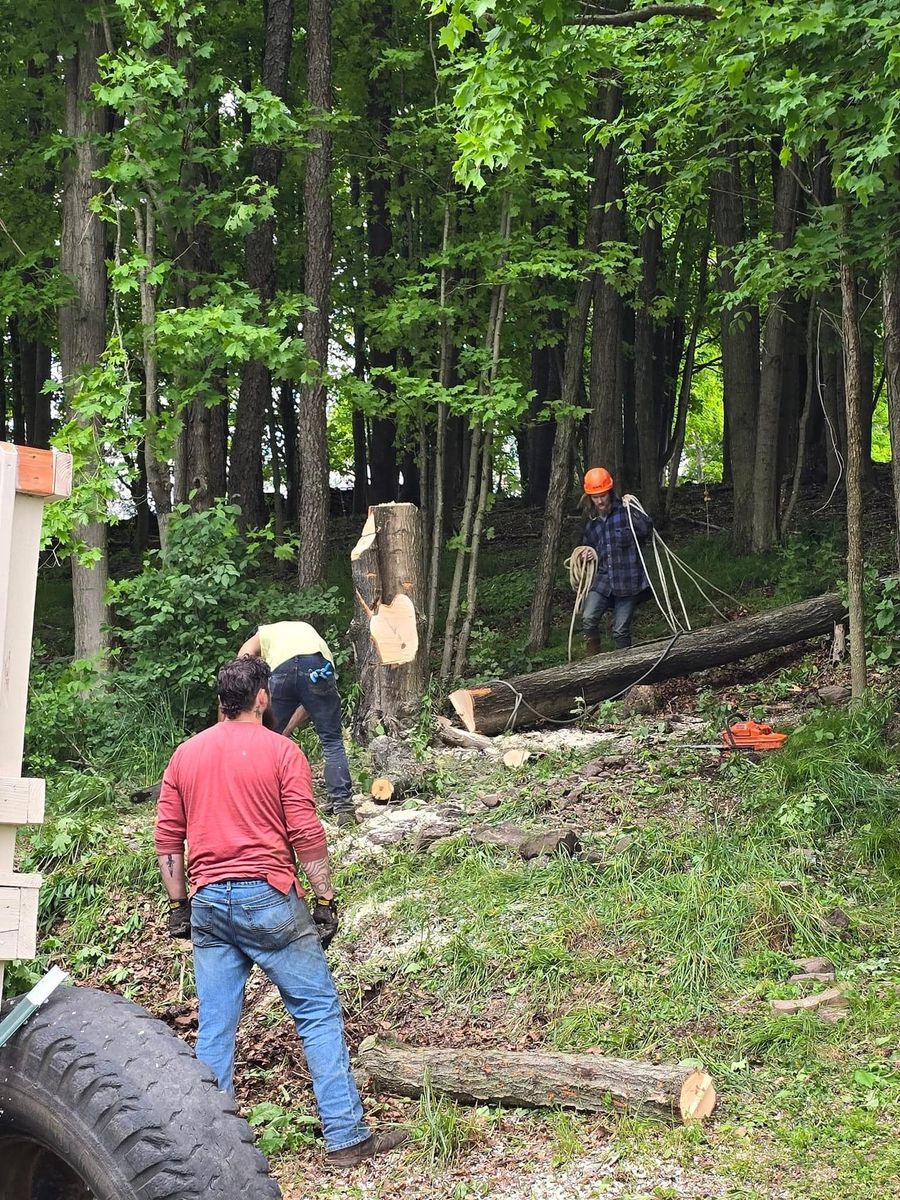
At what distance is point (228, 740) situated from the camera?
488 centimetres

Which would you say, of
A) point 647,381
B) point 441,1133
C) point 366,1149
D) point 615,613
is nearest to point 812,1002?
point 441,1133

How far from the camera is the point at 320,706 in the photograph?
8.20 metres

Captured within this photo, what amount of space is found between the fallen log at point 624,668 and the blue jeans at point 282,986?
17.1ft

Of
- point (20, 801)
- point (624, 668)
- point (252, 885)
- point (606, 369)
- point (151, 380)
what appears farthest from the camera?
point (606, 369)

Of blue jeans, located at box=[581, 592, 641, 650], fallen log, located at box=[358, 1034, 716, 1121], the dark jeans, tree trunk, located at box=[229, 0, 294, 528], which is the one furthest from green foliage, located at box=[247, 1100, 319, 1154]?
tree trunk, located at box=[229, 0, 294, 528]

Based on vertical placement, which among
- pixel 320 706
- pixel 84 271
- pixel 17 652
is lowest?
pixel 320 706

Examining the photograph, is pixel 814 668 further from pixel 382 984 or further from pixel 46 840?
pixel 46 840

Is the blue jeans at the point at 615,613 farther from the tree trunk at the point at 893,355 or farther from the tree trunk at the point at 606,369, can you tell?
the tree trunk at the point at 893,355

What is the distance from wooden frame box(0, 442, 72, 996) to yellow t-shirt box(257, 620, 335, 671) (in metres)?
5.02

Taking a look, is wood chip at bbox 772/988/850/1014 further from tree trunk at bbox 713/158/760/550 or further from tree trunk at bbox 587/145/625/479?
tree trunk at bbox 713/158/760/550

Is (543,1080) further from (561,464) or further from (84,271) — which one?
(561,464)

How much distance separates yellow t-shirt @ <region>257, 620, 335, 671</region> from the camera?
26.3 feet

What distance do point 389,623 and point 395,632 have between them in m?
0.09

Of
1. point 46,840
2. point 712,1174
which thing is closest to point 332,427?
point 46,840
